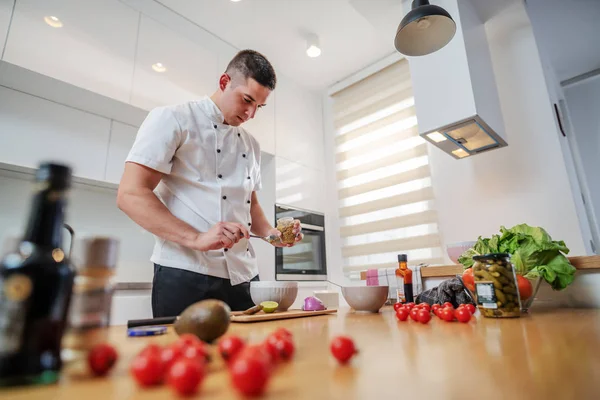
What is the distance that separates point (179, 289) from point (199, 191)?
0.33 meters

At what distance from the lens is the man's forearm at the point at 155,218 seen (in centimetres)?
96

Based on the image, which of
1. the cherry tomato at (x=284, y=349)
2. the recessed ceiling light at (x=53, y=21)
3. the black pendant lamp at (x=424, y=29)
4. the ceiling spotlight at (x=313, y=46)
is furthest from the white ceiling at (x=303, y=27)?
the cherry tomato at (x=284, y=349)

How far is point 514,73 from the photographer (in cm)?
221

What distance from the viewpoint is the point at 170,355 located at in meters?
0.26

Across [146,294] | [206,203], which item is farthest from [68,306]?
[146,294]

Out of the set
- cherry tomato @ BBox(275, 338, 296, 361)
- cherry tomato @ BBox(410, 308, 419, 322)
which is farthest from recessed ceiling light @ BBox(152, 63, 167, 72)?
cherry tomato @ BBox(275, 338, 296, 361)

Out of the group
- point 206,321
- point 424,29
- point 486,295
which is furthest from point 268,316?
point 424,29

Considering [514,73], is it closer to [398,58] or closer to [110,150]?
[398,58]

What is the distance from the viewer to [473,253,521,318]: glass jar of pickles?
0.74 meters

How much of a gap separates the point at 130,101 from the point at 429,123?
1.78 m

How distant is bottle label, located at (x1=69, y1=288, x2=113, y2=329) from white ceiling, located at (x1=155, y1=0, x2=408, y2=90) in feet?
8.04

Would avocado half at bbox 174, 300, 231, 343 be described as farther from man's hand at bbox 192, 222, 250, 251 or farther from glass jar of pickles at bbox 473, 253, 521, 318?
glass jar of pickles at bbox 473, 253, 521, 318

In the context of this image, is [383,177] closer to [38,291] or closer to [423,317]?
[423,317]

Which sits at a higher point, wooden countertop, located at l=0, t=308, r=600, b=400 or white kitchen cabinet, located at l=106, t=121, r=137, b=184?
white kitchen cabinet, located at l=106, t=121, r=137, b=184
